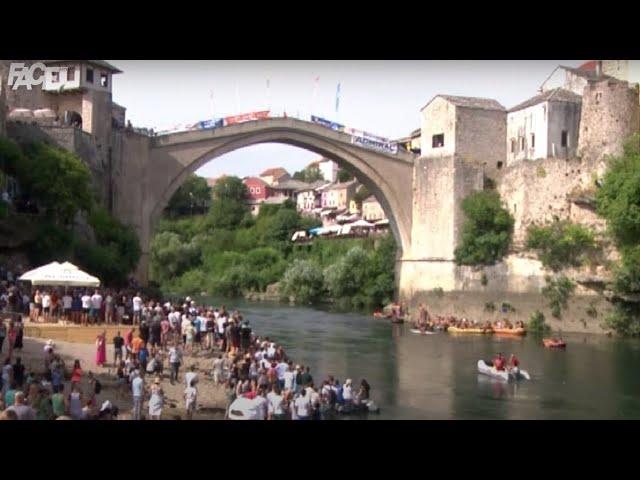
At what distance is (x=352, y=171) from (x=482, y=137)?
281 inches

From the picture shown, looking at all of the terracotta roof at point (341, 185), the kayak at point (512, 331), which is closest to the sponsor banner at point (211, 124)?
the kayak at point (512, 331)

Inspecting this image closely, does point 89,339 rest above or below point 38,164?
below

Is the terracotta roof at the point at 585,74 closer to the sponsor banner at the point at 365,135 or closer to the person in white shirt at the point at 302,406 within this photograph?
the sponsor banner at the point at 365,135

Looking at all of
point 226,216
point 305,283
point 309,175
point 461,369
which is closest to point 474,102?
point 305,283

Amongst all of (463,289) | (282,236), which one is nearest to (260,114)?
(463,289)

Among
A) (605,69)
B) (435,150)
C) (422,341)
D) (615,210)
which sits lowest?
(422,341)

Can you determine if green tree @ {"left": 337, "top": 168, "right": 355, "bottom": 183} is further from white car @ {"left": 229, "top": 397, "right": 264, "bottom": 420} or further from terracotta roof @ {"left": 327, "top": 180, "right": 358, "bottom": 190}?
white car @ {"left": 229, "top": 397, "right": 264, "bottom": 420}

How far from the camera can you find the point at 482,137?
1805 inches

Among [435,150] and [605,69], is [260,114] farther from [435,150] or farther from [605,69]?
[605,69]

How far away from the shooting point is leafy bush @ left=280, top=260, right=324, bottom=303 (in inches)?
2302

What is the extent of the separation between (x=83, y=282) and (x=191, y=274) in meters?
50.6

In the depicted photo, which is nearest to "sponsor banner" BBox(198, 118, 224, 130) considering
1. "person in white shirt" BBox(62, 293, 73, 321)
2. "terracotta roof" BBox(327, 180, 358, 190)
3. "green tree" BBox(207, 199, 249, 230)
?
"person in white shirt" BBox(62, 293, 73, 321)

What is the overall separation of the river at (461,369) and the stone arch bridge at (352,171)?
5111mm
